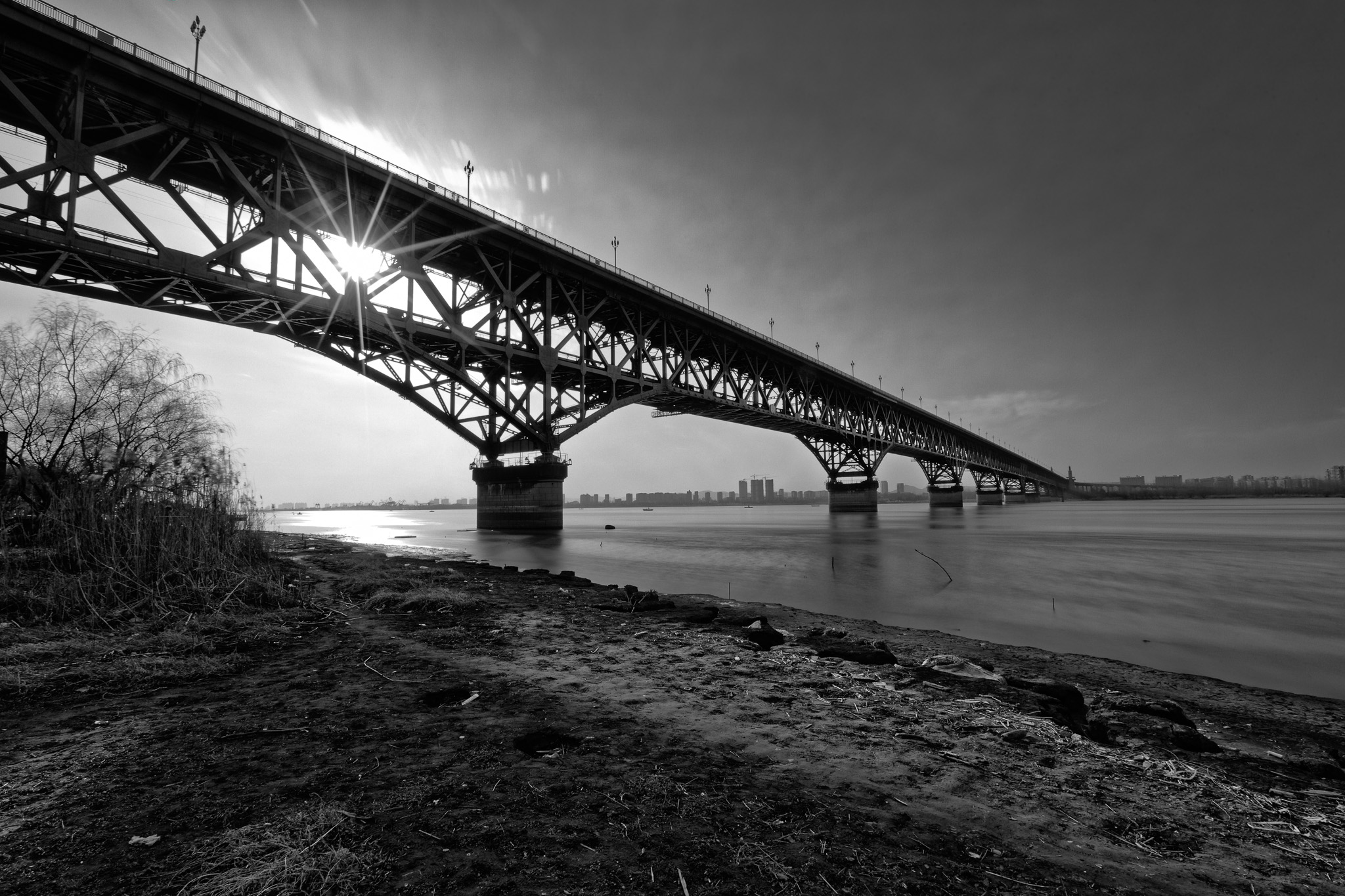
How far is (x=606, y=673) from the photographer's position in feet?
17.3

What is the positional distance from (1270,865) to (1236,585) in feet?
61.8

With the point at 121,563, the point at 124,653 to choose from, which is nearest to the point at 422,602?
the point at 124,653

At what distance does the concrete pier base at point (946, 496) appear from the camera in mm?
104069

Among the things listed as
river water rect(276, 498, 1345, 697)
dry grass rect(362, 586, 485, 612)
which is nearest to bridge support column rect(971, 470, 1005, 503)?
→ river water rect(276, 498, 1345, 697)

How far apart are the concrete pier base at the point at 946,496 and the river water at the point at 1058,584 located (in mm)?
69862

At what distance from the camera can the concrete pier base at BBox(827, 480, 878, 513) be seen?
77.1 metres

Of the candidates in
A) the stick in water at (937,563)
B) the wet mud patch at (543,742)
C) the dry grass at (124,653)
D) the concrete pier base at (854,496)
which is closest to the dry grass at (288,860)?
the wet mud patch at (543,742)

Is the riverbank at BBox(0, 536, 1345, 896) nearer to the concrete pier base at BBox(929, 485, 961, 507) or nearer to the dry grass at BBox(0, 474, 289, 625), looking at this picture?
the dry grass at BBox(0, 474, 289, 625)

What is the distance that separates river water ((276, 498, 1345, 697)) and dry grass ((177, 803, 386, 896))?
948 cm

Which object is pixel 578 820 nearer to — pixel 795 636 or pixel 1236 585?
pixel 795 636

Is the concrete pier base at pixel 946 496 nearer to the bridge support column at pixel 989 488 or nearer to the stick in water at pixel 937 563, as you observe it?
the bridge support column at pixel 989 488

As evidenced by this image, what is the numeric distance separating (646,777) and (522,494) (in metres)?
33.0

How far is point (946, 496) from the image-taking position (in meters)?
106

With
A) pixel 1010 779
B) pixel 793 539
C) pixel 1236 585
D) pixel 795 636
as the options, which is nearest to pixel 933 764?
pixel 1010 779
